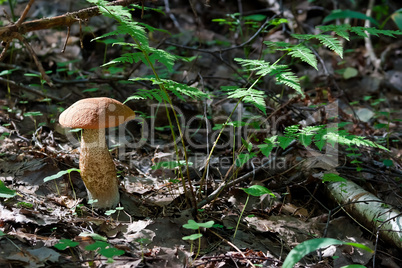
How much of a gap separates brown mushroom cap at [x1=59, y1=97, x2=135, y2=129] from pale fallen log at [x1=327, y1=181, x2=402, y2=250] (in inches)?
75.3

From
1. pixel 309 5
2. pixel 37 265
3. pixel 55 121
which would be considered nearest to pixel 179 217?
pixel 37 265

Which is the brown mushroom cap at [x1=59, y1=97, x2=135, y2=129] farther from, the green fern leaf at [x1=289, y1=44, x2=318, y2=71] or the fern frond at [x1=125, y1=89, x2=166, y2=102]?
the green fern leaf at [x1=289, y1=44, x2=318, y2=71]

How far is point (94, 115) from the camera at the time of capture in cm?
245

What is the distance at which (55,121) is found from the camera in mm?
4176

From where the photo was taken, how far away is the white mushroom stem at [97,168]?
2.79m

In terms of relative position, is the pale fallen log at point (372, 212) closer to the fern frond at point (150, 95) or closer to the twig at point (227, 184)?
the twig at point (227, 184)

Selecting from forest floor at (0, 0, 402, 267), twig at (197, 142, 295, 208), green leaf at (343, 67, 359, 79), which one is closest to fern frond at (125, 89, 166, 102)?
forest floor at (0, 0, 402, 267)

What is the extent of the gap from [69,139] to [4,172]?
92cm

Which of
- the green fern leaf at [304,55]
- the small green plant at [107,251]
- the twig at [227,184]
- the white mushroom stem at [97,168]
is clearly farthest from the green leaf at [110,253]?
the green fern leaf at [304,55]

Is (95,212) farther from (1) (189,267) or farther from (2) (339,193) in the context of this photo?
(2) (339,193)

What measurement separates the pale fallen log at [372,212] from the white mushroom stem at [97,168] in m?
1.95

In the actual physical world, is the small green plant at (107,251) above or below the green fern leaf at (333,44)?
below

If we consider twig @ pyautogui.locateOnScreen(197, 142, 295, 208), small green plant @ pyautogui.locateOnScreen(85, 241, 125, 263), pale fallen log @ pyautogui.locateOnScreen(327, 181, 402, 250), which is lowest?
pale fallen log @ pyautogui.locateOnScreen(327, 181, 402, 250)

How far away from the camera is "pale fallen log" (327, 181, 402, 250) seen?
269 cm
